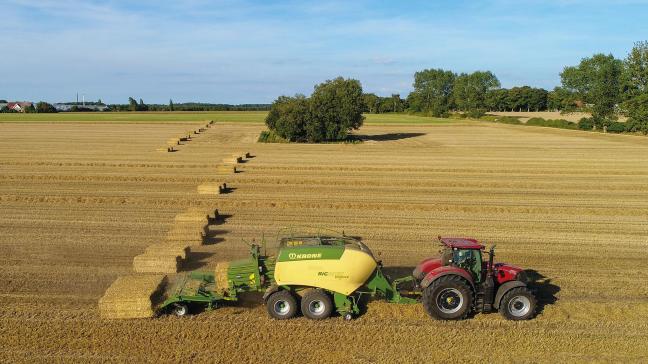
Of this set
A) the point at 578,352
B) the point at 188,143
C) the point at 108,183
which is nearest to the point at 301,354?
the point at 578,352

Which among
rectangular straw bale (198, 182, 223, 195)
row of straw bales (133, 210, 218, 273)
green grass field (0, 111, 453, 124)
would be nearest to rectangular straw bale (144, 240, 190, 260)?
row of straw bales (133, 210, 218, 273)

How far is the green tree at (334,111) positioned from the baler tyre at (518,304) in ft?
135

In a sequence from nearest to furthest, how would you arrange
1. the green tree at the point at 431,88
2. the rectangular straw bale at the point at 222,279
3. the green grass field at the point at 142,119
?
the rectangular straw bale at the point at 222,279 → the green grass field at the point at 142,119 → the green tree at the point at 431,88

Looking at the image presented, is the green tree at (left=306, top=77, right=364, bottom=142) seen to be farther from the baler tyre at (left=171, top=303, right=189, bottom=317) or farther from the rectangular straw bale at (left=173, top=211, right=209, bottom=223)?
the baler tyre at (left=171, top=303, right=189, bottom=317)

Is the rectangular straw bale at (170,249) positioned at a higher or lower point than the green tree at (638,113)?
lower

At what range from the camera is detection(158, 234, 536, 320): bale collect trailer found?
9672 millimetres

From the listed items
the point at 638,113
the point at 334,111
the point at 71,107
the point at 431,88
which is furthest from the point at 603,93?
the point at 71,107

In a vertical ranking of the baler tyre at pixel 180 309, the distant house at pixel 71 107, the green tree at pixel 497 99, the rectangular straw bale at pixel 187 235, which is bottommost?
the baler tyre at pixel 180 309

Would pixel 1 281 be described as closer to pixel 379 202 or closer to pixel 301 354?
pixel 301 354

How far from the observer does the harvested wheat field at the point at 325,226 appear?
8945 mm

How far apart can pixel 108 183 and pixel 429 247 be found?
16.6 meters

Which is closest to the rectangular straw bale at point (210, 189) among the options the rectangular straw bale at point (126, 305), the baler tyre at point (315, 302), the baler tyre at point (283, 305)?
the rectangular straw bale at point (126, 305)

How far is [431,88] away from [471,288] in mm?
141999

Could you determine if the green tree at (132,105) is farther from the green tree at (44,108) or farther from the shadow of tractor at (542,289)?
the shadow of tractor at (542,289)
